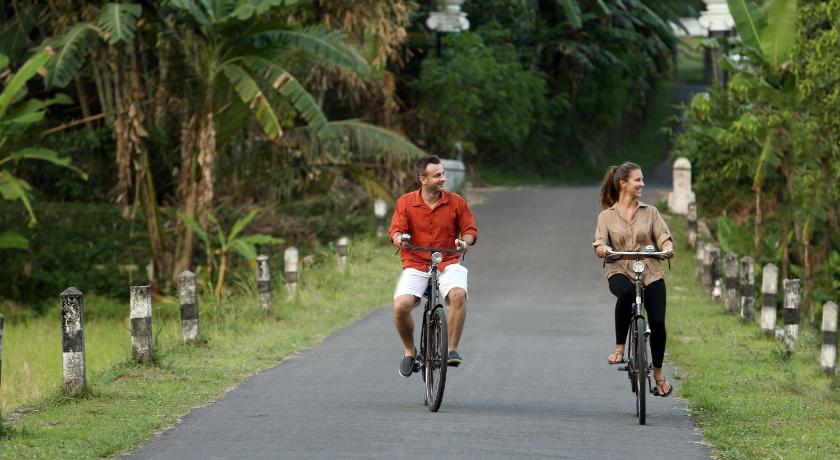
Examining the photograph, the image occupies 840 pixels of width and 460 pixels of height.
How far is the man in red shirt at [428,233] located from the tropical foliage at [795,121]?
35.4ft

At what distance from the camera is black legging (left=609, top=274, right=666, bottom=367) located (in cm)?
1041

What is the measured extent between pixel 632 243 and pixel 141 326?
4.81 meters

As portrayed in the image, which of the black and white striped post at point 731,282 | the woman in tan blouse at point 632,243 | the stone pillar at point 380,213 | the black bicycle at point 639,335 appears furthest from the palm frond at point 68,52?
the black bicycle at point 639,335

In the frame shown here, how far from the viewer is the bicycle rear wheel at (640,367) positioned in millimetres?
9844

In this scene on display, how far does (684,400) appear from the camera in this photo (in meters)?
11.5

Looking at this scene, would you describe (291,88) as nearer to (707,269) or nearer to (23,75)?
(23,75)

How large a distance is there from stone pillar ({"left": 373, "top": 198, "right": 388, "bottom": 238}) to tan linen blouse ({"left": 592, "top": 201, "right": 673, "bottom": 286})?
17205 mm

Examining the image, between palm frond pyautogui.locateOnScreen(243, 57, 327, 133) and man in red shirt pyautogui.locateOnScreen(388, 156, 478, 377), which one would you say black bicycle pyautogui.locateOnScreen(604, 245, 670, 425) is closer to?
man in red shirt pyautogui.locateOnScreen(388, 156, 478, 377)

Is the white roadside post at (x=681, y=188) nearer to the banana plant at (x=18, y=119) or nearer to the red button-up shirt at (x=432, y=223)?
the banana plant at (x=18, y=119)

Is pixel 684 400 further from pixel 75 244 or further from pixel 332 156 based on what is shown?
pixel 75 244

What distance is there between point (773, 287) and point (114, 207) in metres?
17.1

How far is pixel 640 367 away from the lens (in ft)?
32.5

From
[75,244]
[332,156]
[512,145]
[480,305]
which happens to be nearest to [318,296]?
[480,305]

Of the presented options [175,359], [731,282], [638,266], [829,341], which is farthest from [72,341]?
[731,282]
